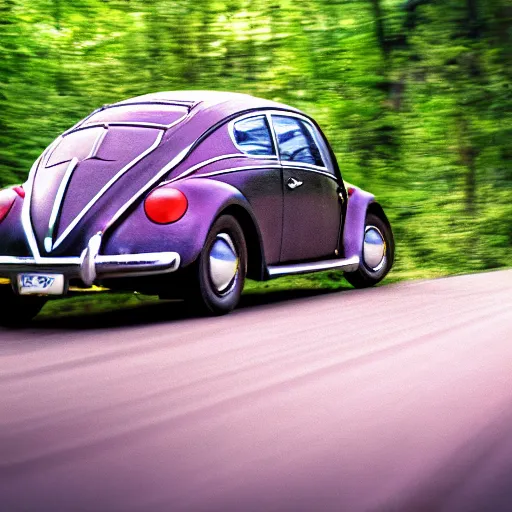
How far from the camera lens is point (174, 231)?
7.38 m

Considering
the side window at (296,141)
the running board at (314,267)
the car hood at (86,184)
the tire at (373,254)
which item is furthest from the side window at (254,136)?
the tire at (373,254)

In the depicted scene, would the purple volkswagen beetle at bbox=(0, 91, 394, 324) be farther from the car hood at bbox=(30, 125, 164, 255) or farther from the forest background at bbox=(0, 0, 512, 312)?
the forest background at bbox=(0, 0, 512, 312)

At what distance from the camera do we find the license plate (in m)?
7.19

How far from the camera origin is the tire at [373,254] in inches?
395

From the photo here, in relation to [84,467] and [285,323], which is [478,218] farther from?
[84,467]

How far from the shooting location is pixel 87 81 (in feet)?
38.4

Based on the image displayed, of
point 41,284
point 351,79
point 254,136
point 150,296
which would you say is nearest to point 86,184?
point 41,284

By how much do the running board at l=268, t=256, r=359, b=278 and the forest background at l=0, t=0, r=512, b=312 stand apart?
249 centimetres

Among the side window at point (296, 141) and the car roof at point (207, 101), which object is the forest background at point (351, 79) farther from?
the side window at point (296, 141)

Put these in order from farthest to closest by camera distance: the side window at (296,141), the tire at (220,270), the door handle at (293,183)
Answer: the side window at (296,141) < the door handle at (293,183) < the tire at (220,270)

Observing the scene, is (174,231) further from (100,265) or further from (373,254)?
(373,254)

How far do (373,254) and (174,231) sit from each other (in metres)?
3.15

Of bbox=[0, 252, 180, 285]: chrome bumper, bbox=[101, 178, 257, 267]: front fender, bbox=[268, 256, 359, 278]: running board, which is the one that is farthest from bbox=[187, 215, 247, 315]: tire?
bbox=[268, 256, 359, 278]: running board

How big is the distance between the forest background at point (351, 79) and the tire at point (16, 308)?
2.34m
